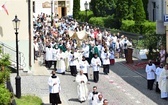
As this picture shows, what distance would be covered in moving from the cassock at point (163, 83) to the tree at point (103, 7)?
112 feet

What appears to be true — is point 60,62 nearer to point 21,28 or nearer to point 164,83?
point 21,28

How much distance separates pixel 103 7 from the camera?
59.3 m

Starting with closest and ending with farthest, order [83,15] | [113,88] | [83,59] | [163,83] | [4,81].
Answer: [4,81]
[163,83]
[113,88]
[83,59]
[83,15]

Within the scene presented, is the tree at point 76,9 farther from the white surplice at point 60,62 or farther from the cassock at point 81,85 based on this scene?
the cassock at point 81,85

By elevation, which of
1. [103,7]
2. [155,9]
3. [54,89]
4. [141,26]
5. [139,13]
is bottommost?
[54,89]

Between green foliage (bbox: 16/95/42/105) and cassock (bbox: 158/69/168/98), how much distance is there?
5.77 m

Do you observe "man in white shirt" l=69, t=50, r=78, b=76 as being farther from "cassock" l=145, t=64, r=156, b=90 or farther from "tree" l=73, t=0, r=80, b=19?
"tree" l=73, t=0, r=80, b=19

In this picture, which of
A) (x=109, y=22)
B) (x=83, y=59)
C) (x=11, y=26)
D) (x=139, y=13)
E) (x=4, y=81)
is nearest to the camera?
(x=4, y=81)

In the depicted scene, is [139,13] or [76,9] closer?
[139,13]

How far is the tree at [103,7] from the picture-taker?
59.1 metres

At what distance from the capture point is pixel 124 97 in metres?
25.4

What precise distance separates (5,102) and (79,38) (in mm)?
24833

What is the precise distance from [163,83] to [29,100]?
635 cm

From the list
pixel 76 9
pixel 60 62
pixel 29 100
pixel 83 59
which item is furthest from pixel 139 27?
pixel 29 100
